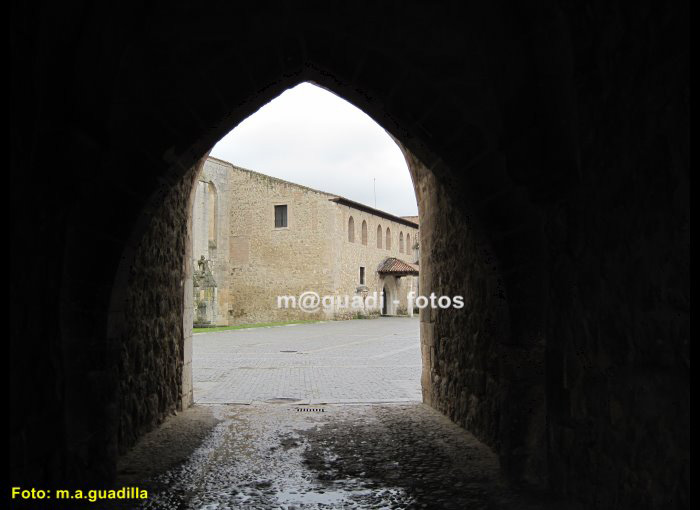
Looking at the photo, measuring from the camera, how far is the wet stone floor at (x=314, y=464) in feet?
11.7

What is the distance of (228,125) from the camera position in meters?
4.14

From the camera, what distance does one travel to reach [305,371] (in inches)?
399

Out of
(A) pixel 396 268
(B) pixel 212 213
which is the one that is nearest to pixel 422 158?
(B) pixel 212 213

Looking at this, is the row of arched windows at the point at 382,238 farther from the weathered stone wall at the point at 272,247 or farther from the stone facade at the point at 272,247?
the weathered stone wall at the point at 272,247

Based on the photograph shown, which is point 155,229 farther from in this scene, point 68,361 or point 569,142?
point 569,142

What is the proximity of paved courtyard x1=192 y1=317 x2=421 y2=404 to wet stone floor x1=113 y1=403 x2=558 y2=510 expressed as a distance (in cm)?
133

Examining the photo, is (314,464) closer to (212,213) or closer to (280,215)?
(212,213)

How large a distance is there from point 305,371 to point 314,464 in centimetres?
578

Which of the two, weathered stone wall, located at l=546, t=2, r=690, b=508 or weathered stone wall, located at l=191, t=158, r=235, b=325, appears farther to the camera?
weathered stone wall, located at l=191, t=158, r=235, b=325

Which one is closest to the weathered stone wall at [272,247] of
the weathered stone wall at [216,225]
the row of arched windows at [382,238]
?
the weathered stone wall at [216,225]

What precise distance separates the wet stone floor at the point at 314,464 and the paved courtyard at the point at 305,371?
133cm

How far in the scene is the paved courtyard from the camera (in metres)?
7.53

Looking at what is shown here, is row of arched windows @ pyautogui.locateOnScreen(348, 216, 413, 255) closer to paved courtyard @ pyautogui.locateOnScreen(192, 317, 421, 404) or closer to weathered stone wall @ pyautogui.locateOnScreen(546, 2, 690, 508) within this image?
paved courtyard @ pyautogui.locateOnScreen(192, 317, 421, 404)

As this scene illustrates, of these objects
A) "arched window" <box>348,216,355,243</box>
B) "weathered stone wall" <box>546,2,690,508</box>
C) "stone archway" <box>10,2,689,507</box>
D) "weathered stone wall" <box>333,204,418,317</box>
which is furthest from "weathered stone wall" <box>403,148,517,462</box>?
"arched window" <box>348,216,355,243</box>
